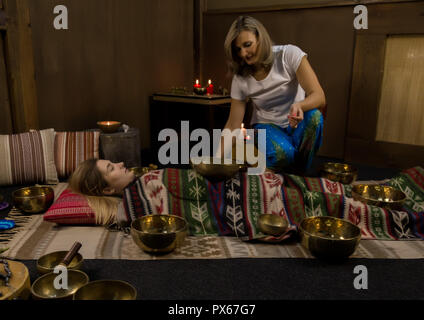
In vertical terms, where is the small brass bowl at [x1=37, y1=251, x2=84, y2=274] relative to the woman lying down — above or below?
below

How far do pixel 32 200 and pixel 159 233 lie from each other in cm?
94

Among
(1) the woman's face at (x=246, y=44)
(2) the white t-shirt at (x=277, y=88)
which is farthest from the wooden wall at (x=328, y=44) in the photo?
(1) the woman's face at (x=246, y=44)

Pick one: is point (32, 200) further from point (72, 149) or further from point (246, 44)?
point (246, 44)

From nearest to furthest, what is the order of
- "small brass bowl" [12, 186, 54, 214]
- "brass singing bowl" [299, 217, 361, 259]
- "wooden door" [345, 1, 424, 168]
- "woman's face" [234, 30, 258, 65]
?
1. "brass singing bowl" [299, 217, 361, 259]
2. "small brass bowl" [12, 186, 54, 214]
3. "woman's face" [234, 30, 258, 65]
4. "wooden door" [345, 1, 424, 168]

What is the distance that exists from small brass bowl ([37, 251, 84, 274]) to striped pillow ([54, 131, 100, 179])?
146 cm

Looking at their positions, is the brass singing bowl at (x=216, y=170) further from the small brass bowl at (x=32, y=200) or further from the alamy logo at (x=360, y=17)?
the alamy logo at (x=360, y=17)

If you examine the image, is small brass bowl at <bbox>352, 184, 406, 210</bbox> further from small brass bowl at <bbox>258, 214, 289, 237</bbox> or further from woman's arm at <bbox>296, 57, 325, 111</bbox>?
woman's arm at <bbox>296, 57, 325, 111</bbox>

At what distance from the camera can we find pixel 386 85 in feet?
12.0

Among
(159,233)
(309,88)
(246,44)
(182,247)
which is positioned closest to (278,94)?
(309,88)

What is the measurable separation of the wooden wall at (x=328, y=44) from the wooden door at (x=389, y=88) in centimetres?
10

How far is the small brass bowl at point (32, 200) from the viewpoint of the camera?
2.24m

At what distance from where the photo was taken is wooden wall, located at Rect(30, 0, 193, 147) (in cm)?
339

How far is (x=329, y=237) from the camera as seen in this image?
1823 millimetres

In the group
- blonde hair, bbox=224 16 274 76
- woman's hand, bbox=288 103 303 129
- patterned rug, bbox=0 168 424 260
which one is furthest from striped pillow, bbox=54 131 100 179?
woman's hand, bbox=288 103 303 129
